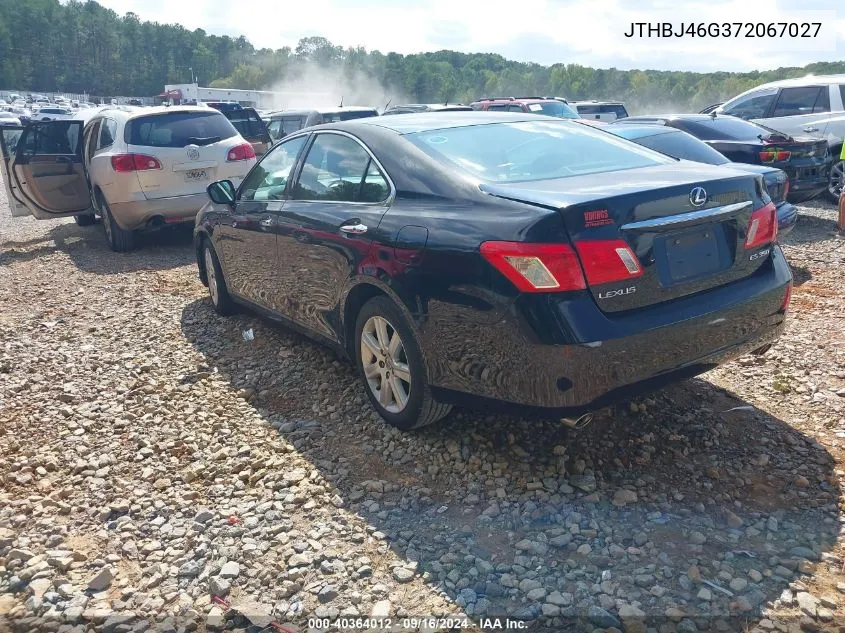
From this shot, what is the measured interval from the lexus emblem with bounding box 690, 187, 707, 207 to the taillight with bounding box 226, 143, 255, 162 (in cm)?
699

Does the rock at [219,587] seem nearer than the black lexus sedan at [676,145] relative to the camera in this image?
Yes

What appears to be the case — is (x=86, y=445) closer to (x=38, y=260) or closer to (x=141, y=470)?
(x=141, y=470)

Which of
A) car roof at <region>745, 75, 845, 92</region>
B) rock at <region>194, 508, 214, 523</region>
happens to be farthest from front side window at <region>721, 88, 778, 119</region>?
rock at <region>194, 508, 214, 523</region>

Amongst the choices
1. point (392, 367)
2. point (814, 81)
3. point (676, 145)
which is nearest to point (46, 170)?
point (676, 145)

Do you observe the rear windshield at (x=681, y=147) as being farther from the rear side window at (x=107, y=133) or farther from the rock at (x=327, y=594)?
the rear side window at (x=107, y=133)

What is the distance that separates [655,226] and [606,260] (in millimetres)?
275

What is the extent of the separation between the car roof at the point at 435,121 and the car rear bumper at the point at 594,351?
1.35 m

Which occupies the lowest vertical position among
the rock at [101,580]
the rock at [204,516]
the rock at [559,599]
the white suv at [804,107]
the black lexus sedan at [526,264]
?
the rock at [101,580]

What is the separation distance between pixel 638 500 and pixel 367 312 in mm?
1575

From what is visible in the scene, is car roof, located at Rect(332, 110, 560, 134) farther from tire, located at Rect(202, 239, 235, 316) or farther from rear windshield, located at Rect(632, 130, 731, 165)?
rear windshield, located at Rect(632, 130, 731, 165)

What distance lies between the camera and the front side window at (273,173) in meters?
4.76

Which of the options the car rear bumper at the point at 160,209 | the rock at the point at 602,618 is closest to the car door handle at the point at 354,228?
the rock at the point at 602,618

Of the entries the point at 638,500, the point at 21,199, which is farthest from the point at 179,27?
the point at 638,500

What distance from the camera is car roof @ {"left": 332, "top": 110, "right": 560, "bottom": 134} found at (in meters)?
3.98
